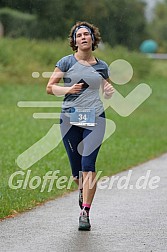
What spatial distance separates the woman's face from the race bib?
2.10ft

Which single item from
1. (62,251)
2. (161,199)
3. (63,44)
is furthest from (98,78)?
(63,44)

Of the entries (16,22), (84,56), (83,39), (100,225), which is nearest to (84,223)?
(100,225)

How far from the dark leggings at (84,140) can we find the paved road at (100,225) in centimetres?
69

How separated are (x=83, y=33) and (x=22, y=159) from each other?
20.1 feet

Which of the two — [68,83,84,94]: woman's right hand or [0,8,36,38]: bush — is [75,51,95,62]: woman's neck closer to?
[68,83,84,94]: woman's right hand

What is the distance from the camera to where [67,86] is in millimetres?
8742

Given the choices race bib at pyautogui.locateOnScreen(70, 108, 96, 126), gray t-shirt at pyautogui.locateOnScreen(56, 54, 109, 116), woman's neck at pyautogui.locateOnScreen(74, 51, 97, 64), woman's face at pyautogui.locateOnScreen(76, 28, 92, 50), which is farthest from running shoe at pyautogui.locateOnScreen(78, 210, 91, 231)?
woman's face at pyautogui.locateOnScreen(76, 28, 92, 50)

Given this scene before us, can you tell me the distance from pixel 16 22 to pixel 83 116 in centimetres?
3673

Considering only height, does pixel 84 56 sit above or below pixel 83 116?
above

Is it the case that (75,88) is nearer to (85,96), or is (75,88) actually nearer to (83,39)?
(85,96)

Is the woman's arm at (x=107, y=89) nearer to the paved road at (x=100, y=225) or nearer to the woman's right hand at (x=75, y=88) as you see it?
the woman's right hand at (x=75, y=88)

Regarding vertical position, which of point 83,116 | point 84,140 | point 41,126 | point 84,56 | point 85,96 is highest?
point 84,56

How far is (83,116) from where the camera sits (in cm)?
868

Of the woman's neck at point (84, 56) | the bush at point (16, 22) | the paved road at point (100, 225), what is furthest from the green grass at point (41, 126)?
the woman's neck at point (84, 56)
